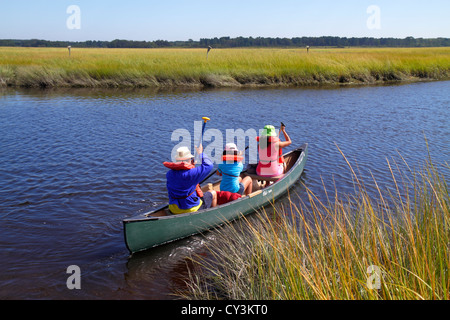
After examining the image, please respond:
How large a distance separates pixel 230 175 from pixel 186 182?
143cm

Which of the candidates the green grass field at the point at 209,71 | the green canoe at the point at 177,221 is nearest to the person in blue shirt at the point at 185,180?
the green canoe at the point at 177,221

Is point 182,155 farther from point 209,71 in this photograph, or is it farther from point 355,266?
point 209,71

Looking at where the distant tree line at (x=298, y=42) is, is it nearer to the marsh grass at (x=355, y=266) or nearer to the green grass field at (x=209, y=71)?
the green grass field at (x=209, y=71)

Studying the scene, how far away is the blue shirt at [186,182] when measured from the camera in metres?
6.89

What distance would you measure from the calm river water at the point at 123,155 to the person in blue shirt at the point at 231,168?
121 centimetres

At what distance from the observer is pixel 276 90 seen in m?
25.4

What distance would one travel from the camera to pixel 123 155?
479 inches

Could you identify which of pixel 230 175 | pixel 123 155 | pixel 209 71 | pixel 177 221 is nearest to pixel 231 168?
pixel 230 175

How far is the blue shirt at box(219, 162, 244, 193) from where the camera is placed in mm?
8086

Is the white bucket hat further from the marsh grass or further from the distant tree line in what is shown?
the distant tree line

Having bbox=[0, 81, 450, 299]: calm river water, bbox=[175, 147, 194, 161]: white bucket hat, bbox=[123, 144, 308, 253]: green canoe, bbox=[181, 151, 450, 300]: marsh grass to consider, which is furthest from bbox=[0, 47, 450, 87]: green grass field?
bbox=[181, 151, 450, 300]: marsh grass
